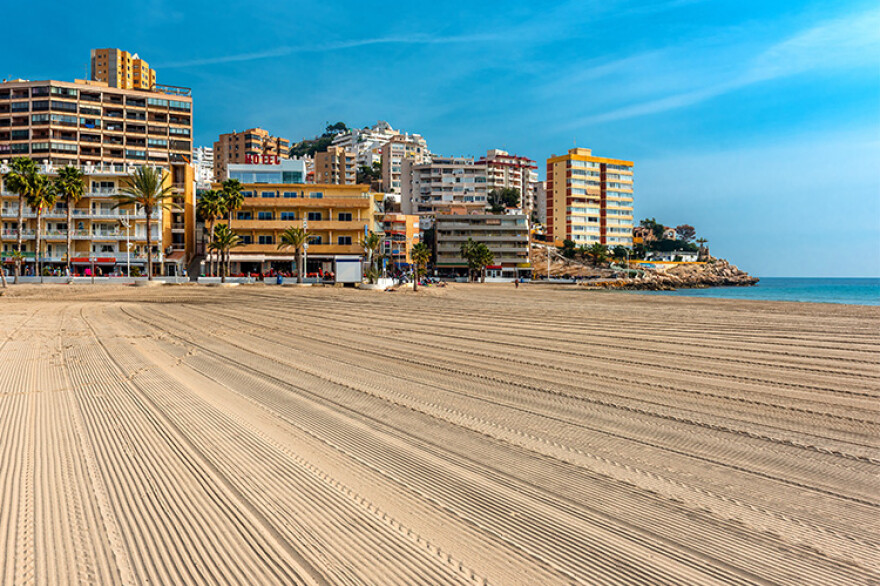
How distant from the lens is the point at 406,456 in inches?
267

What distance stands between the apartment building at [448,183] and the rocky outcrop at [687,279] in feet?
141

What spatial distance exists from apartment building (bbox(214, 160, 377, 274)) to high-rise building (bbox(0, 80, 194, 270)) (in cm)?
2413

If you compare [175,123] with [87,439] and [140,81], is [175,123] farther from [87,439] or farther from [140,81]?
[87,439]

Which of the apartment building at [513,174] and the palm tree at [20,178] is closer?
the palm tree at [20,178]

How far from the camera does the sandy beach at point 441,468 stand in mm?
4336

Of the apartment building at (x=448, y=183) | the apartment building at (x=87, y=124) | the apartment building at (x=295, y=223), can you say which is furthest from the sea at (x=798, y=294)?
the apartment building at (x=87, y=124)

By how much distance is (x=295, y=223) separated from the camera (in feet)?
249

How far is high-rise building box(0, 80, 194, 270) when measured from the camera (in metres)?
95.2

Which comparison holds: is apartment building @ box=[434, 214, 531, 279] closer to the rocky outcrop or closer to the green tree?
the rocky outcrop

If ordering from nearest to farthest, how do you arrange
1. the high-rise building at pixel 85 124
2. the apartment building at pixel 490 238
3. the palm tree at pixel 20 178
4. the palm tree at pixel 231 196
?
the palm tree at pixel 20 178, the palm tree at pixel 231 196, the high-rise building at pixel 85 124, the apartment building at pixel 490 238

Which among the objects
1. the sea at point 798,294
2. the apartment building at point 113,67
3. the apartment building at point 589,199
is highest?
the apartment building at point 113,67

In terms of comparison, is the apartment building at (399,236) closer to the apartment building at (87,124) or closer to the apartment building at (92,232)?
the apartment building at (87,124)

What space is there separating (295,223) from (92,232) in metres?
23.3

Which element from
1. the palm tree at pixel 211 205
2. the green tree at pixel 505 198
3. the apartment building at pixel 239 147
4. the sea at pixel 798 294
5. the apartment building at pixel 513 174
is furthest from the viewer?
the apartment building at pixel 239 147
